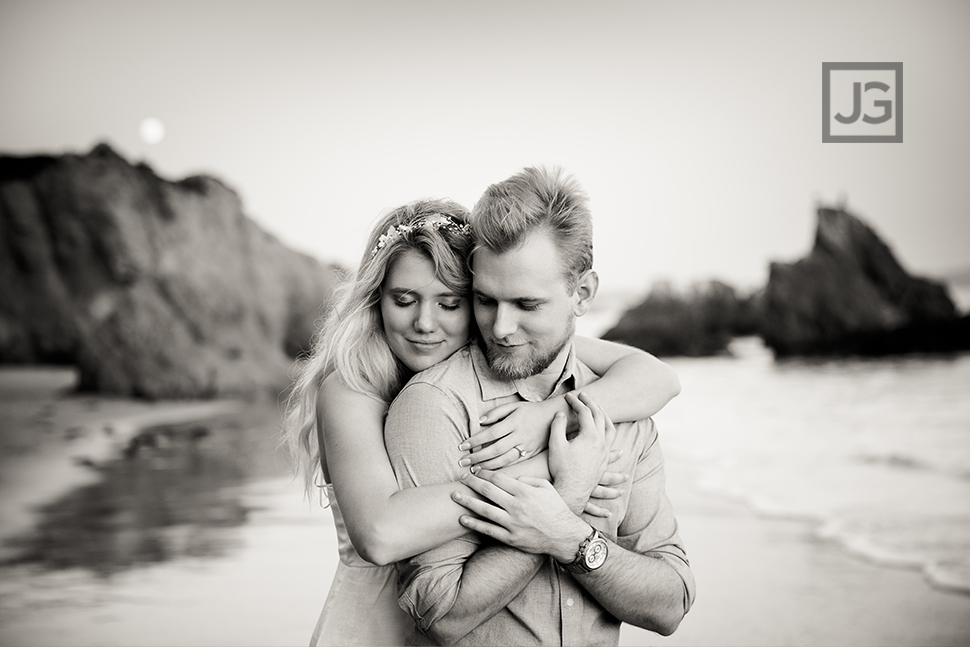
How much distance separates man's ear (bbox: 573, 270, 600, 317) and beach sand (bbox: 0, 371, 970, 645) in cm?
381

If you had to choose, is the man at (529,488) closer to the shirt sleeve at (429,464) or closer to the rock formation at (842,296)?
the shirt sleeve at (429,464)

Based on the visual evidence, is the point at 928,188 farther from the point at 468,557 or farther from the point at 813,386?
the point at 468,557

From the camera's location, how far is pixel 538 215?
1.67 metres

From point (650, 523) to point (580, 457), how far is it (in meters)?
0.25

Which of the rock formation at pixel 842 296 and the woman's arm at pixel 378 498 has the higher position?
the woman's arm at pixel 378 498

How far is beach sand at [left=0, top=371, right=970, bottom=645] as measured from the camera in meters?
5.25

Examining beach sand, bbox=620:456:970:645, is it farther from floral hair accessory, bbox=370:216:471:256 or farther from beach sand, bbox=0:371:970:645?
floral hair accessory, bbox=370:216:471:256

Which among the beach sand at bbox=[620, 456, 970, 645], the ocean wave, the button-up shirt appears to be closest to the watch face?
the button-up shirt

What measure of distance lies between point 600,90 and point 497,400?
685 centimetres

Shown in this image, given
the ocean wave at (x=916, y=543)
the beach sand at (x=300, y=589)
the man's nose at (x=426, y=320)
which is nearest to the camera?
the man's nose at (x=426, y=320)

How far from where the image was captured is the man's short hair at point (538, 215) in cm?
165

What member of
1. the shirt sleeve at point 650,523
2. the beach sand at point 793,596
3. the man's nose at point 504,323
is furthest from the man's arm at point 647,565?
the beach sand at point 793,596

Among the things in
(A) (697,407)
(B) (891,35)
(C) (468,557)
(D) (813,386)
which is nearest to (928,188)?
(B) (891,35)

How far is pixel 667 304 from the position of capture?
28.1 feet
